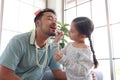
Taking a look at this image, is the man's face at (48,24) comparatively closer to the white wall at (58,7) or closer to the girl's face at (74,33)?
the girl's face at (74,33)

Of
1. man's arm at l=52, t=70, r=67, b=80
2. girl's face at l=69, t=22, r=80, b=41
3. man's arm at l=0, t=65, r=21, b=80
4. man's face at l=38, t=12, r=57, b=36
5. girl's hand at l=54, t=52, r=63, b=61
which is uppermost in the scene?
man's face at l=38, t=12, r=57, b=36

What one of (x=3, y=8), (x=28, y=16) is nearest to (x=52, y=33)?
(x=3, y=8)

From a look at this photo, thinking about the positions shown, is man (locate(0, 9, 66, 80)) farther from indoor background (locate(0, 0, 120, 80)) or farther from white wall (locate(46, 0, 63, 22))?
white wall (locate(46, 0, 63, 22))

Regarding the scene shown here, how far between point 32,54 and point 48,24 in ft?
1.02

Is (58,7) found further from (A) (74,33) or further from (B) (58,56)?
(B) (58,56)

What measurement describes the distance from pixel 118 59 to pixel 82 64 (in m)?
1.59

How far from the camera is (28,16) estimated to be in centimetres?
338

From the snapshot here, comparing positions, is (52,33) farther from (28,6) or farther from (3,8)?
(28,6)

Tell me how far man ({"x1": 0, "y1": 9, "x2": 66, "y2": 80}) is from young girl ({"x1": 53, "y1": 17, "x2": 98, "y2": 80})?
0.34 meters

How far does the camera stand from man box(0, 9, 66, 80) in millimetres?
1286

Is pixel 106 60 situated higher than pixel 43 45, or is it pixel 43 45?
pixel 43 45

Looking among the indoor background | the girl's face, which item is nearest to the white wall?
the indoor background

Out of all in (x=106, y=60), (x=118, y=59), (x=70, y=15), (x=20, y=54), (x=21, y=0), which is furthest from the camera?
(x=70, y=15)

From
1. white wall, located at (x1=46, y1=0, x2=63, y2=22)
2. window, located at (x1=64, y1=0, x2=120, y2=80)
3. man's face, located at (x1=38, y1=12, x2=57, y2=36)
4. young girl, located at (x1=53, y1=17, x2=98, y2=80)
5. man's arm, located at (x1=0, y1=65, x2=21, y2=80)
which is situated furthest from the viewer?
white wall, located at (x1=46, y1=0, x2=63, y2=22)
